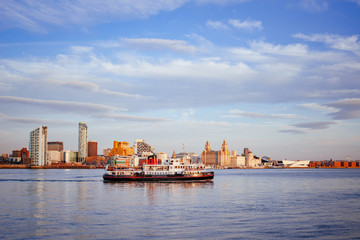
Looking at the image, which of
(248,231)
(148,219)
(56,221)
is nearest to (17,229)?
(56,221)

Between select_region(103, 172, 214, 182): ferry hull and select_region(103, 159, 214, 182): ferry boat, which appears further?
select_region(103, 159, 214, 182): ferry boat

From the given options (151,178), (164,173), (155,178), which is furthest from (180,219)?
(164,173)

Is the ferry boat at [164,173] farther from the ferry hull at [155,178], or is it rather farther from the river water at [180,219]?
the river water at [180,219]

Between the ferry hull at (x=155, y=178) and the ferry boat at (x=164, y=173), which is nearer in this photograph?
the ferry hull at (x=155, y=178)

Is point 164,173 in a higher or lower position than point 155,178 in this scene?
higher

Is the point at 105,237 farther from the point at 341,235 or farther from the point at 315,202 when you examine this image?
the point at 315,202

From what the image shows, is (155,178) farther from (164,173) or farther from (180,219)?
(180,219)

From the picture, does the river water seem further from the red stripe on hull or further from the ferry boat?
the ferry boat

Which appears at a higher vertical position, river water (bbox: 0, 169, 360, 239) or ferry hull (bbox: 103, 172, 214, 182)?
river water (bbox: 0, 169, 360, 239)

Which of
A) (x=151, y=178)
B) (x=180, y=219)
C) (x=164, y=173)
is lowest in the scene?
(x=151, y=178)

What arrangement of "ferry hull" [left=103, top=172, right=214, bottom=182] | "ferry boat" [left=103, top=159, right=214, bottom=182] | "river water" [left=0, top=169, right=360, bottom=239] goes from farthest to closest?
"ferry boat" [left=103, top=159, right=214, bottom=182] → "ferry hull" [left=103, top=172, right=214, bottom=182] → "river water" [left=0, top=169, right=360, bottom=239]

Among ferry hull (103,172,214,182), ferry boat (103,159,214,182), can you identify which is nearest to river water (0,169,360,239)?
ferry hull (103,172,214,182)

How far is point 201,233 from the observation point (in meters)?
37.2

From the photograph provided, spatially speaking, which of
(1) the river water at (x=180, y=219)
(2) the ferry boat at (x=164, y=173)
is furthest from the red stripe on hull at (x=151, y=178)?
(1) the river water at (x=180, y=219)
